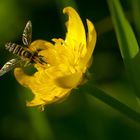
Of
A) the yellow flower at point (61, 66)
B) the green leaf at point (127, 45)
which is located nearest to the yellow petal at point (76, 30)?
the yellow flower at point (61, 66)

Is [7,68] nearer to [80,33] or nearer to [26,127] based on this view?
[80,33]

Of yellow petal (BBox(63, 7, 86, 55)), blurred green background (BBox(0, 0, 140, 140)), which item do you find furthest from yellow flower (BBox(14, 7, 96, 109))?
blurred green background (BBox(0, 0, 140, 140))

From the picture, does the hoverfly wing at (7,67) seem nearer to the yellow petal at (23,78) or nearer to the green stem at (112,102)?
the yellow petal at (23,78)

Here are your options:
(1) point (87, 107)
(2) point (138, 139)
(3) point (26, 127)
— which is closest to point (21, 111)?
(3) point (26, 127)

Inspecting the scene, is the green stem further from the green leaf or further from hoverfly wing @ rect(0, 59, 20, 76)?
hoverfly wing @ rect(0, 59, 20, 76)

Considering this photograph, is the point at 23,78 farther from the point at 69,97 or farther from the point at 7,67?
the point at 69,97

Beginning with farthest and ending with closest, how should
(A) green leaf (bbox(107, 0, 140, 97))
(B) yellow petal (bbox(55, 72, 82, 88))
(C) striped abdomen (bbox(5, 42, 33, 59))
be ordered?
(C) striped abdomen (bbox(5, 42, 33, 59))
(A) green leaf (bbox(107, 0, 140, 97))
(B) yellow petal (bbox(55, 72, 82, 88))
